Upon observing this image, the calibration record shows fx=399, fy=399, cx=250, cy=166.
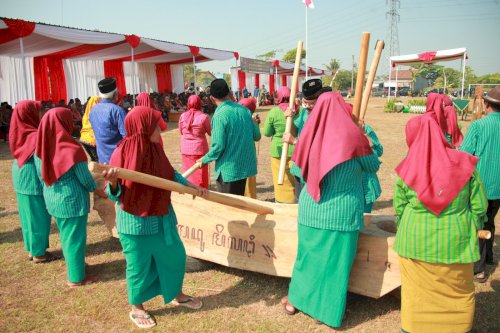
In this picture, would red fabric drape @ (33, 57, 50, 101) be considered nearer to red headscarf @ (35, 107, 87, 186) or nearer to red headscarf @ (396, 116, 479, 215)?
red headscarf @ (35, 107, 87, 186)

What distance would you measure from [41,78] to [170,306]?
47.6ft

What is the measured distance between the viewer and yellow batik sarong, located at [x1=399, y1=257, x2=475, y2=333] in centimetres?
234

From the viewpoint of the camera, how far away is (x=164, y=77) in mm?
22234

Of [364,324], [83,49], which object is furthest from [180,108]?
[364,324]

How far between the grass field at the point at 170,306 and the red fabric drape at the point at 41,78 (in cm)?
1231

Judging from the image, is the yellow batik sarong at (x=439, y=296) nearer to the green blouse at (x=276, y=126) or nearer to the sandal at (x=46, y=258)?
the green blouse at (x=276, y=126)

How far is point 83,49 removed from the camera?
1422 centimetres

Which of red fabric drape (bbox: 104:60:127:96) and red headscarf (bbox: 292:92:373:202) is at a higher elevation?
red fabric drape (bbox: 104:60:127:96)

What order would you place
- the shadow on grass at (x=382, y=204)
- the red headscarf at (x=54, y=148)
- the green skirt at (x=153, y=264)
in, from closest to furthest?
the green skirt at (x=153, y=264) < the red headscarf at (x=54, y=148) < the shadow on grass at (x=382, y=204)

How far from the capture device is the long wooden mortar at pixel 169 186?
2.30 m

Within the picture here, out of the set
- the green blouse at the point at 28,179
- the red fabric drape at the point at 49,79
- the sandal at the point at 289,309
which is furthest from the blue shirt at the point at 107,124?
the red fabric drape at the point at 49,79

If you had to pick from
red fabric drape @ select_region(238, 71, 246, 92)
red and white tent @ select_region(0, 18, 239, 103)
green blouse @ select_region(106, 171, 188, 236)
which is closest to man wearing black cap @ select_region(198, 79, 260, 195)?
green blouse @ select_region(106, 171, 188, 236)

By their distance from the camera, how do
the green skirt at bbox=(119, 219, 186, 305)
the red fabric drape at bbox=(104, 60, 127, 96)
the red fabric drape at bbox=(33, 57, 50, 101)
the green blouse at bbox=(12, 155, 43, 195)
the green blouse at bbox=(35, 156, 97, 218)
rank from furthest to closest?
the red fabric drape at bbox=(104, 60, 127, 96)
the red fabric drape at bbox=(33, 57, 50, 101)
the green blouse at bbox=(12, 155, 43, 195)
the green blouse at bbox=(35, 156, 97, 218)
the green skirt at bbox=(119, 219, 186, 305)

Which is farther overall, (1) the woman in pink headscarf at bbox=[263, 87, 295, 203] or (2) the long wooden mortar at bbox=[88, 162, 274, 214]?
(1) the woman in pink headscarf at bbox=[263, 87, 295, 203]
